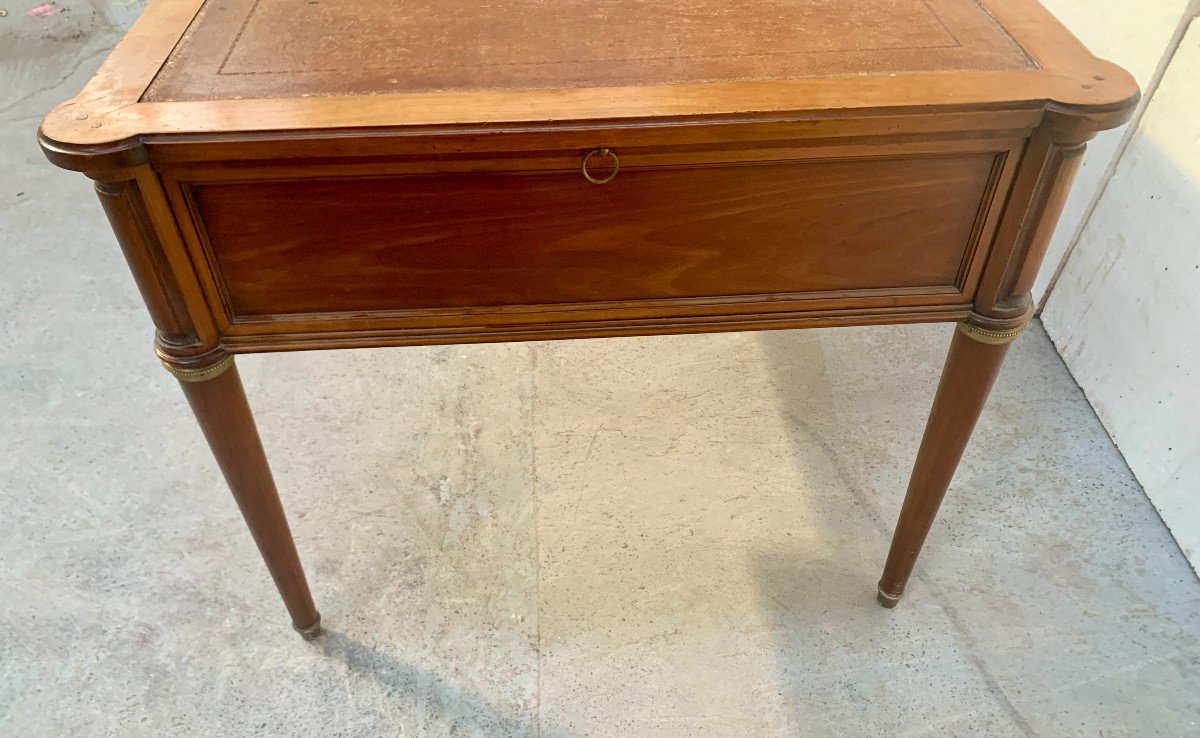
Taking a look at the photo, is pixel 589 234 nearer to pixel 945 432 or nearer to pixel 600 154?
pixel 600 154

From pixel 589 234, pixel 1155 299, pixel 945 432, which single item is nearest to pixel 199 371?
pixel 589 234

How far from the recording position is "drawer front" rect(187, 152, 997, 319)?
0.88 meters

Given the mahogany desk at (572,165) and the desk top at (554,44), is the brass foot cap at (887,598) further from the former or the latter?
the desk top at (554,44)

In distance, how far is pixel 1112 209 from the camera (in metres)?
1.64

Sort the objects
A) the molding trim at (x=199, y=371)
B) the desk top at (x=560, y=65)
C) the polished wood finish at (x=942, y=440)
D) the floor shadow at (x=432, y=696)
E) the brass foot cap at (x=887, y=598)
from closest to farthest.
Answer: the desk top at (x=560, y=65), the molding trim at (x=199, y=371), the polished wood finish at (x=942, y=440), the floor shadow at (x=432, y=696), the brass foot cap at (x=887, y=598)

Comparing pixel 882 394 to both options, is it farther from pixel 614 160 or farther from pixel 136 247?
pixel 136 247

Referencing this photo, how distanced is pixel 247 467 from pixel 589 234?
0.53m

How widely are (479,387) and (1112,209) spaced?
1.21 meters

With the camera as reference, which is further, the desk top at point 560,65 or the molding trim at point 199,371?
the molding trim at point 199,371

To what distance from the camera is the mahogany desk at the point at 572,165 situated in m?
0.83

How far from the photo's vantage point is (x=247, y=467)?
1.10 metres

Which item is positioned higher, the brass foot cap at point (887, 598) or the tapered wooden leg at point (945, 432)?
the tapered wooden leg at point (945, 432)

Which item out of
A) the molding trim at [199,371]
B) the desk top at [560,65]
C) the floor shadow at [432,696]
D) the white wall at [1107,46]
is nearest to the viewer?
the desk top at [560,65]

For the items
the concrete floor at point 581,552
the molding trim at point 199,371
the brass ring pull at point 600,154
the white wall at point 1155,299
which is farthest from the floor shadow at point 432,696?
the white wall at point 1155,299
